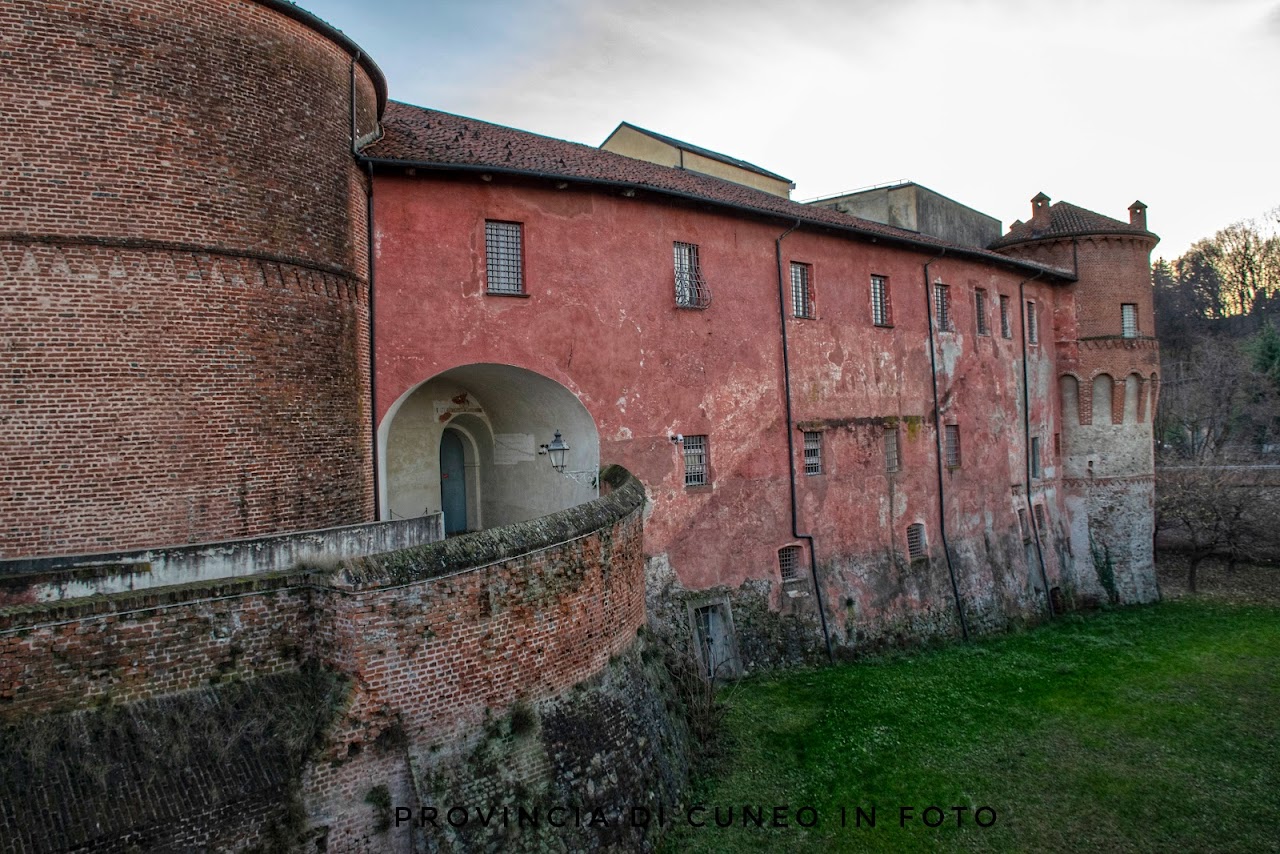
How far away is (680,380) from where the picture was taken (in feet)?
49.4

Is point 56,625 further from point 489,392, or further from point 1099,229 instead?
point 1099,229

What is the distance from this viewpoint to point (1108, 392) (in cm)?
2567

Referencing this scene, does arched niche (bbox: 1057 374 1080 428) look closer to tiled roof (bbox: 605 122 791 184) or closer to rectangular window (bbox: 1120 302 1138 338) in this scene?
rectangular window (bbox: 1120 302 1138 338)

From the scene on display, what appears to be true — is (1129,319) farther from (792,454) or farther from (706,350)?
(706,350)

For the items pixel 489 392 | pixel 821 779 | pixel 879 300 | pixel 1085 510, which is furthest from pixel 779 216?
pixel 1085 510

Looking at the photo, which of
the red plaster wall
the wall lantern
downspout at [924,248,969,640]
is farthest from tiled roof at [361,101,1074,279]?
the wall lantern

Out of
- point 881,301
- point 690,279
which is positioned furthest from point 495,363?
point 881,301

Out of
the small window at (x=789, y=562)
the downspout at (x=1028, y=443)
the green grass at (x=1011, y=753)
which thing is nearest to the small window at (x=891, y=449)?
the small window at (x=789, y=562)

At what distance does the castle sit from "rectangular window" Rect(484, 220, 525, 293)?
2.1 inches

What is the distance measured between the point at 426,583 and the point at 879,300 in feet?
48.7

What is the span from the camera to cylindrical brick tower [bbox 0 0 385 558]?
28.6ft

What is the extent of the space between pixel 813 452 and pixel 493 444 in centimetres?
686

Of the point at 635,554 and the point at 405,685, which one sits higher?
the point at 635,554

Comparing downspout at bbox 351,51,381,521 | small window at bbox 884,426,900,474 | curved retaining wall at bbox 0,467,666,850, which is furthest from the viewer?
small window at bbox 884,426,900,474
